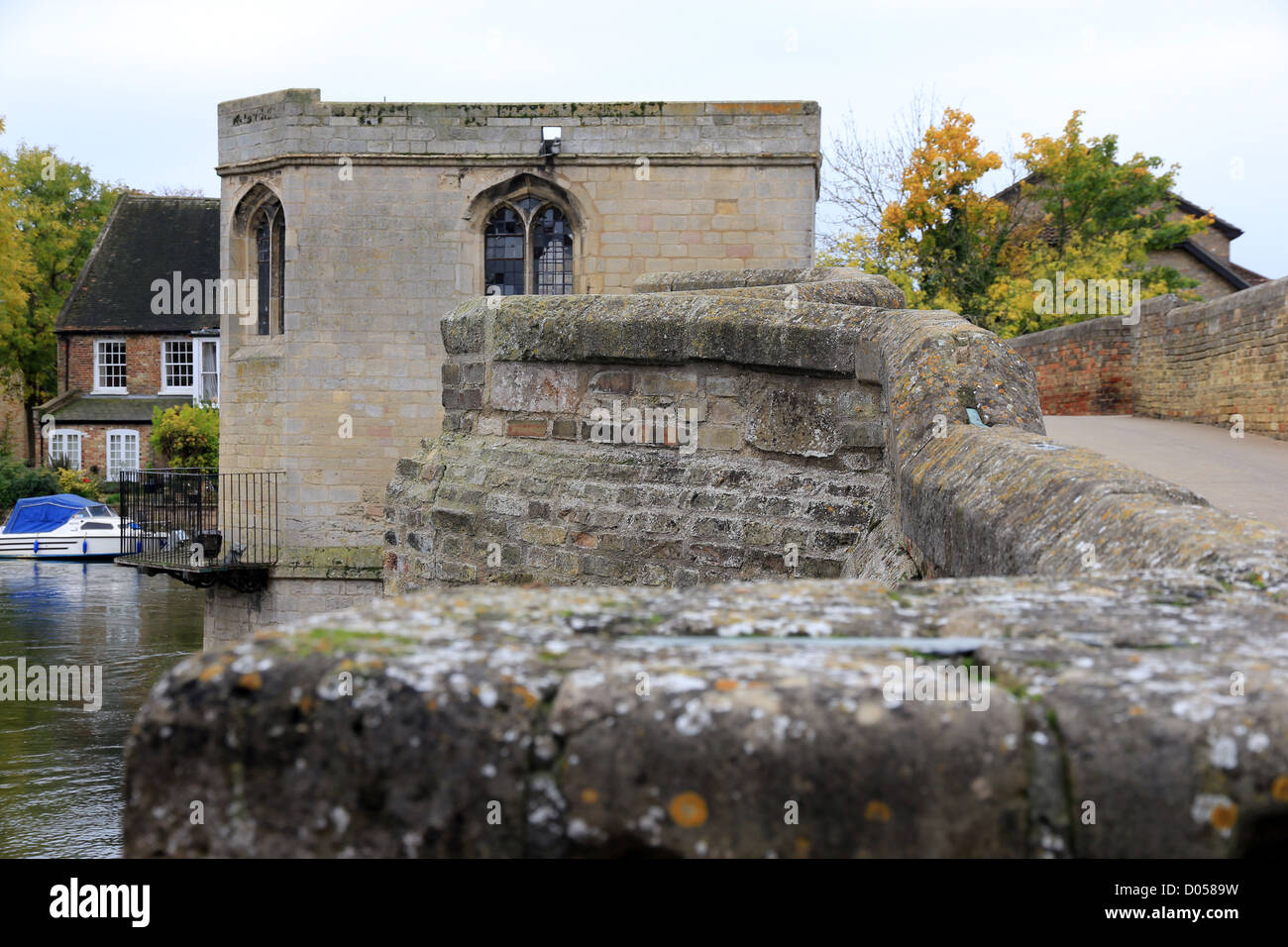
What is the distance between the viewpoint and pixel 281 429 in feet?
56.3

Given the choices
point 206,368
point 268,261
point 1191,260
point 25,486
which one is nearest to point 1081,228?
point 1191,260

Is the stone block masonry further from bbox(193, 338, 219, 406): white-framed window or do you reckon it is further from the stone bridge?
bbox(193, 338, 219, 406): white-framed window

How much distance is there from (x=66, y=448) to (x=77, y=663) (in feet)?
58.3

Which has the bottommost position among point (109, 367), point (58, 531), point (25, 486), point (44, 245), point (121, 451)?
point (58, 531)

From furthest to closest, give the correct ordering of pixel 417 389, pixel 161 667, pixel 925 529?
pixel 161 667, pixel 417 389, pixel 925 529

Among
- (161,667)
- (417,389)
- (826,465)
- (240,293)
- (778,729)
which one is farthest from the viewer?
(161,667)

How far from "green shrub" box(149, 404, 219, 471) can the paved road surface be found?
23837 mm

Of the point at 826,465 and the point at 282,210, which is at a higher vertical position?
the point at 282,210

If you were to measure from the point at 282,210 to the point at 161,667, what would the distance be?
8.57m

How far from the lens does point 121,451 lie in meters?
34.8

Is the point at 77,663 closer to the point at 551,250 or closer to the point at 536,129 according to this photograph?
the point at 551,250
